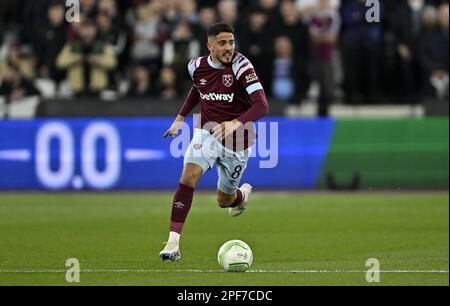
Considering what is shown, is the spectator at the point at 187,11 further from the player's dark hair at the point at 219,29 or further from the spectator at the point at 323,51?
the player's dark hair at the point at 219,29

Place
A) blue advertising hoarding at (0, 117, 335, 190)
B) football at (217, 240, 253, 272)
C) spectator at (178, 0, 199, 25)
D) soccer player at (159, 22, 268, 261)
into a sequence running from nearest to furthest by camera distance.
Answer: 1. football at (217, 240, 253, 272)
2. soccer player at (159, 22, 268, 261)
3. blue advertising hoarding at (0, 117, 335, 190)
4. spectator at (178, 0, 199, 25)

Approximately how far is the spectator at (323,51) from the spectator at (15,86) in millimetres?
5575

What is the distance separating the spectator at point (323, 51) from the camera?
21.9 m

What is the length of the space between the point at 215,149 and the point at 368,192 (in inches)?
382

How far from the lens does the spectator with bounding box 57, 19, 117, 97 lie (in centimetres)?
2178

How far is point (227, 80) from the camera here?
11.7 metres

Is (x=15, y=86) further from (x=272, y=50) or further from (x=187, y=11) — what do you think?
(x=272, y=50)

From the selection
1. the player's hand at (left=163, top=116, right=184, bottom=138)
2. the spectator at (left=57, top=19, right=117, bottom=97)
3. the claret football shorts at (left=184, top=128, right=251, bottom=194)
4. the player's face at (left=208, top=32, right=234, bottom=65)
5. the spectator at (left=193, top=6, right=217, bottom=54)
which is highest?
the spectator at (left=193, top=6, right=217, bottom=54)

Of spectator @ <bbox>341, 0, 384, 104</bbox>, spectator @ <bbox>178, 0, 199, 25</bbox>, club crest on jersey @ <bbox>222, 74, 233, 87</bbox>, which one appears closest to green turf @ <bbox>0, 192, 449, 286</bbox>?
club crest on jersey @ <bbox>222, 74, 233, 87</bbox>

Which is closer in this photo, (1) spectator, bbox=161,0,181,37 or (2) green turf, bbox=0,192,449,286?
(2) green turf, bbox=0,192,449,286

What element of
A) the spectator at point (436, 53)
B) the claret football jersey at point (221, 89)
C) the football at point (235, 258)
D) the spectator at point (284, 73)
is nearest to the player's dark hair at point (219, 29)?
the claret football jersey at point (221, 89)

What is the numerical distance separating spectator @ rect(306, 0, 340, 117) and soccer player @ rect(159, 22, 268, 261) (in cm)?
997

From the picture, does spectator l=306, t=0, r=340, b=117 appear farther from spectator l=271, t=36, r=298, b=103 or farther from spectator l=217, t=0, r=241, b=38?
spectator l=217, t=0, r=241, b=38

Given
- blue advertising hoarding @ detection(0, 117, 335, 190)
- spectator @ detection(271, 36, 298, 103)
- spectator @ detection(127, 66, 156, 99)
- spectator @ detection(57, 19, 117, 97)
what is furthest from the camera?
spectator @ detection(127, 66, 156, 99)
